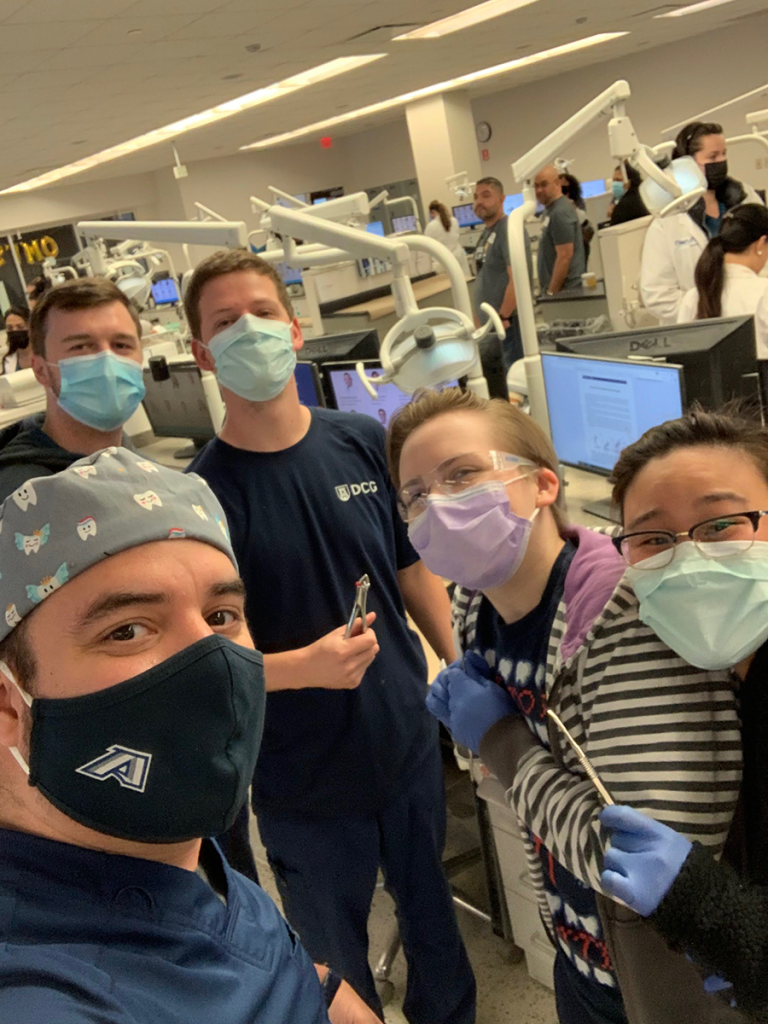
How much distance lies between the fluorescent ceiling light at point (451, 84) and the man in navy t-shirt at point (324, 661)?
30.1ft

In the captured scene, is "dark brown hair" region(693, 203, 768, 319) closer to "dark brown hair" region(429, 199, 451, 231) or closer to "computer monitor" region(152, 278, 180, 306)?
"dark brown hair" region(429, 199, 451, 231)

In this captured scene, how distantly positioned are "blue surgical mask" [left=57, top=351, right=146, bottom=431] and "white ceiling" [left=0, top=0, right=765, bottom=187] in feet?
9.87

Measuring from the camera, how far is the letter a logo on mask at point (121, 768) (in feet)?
2.56

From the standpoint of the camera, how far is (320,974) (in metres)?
1.06

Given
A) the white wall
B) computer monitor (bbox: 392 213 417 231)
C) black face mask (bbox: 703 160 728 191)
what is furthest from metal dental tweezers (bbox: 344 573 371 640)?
computer monitor (bbox: 392 213 417 231)

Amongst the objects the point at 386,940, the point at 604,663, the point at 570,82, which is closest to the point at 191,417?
the point at 386,940

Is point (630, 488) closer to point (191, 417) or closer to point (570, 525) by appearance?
point (570, 525)

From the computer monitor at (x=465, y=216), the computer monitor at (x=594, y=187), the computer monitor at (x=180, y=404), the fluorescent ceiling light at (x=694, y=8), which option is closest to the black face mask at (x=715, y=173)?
the computer monitor at (x=180, y=404)

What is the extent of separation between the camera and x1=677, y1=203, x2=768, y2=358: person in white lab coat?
2805mm

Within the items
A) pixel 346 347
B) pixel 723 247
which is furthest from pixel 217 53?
pixel 723 247

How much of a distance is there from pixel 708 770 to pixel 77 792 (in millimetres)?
636

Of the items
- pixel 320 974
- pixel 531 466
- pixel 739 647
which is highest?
pixel 531 466

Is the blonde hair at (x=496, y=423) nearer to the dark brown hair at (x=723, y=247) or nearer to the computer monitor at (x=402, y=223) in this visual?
the dark brown hair at (x=723, y=247)

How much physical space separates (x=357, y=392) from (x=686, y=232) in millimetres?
1818
